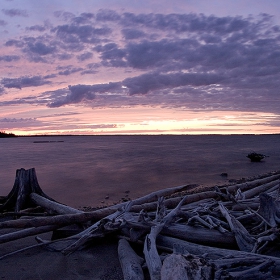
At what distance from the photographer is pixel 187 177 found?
62.8 ft

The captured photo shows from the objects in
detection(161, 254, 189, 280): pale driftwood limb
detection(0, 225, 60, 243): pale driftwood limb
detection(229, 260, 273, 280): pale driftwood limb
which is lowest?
detection(0, 225, 60, 243): pale driftwood limb

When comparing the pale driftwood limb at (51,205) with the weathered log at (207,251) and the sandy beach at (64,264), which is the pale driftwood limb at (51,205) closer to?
the sandy beach at (64,264)

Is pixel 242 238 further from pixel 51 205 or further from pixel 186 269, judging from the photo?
pixel 51 205

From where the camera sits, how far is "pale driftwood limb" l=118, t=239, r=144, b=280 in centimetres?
377

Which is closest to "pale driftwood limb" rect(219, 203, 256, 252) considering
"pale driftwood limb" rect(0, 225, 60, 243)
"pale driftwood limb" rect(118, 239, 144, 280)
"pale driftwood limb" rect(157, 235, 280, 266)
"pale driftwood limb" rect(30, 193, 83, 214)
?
"pale driftwood limb" rect(157, 235, 280, 266)

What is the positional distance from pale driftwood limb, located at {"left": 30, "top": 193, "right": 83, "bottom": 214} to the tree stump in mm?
213

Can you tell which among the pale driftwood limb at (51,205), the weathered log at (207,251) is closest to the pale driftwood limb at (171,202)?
the pale driftwood limb at (51,205)

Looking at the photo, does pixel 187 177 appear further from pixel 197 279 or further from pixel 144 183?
pixel 197 279

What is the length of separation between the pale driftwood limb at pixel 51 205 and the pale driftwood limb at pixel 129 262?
2.20m

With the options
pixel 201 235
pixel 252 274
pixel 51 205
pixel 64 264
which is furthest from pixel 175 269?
pixel 51 205

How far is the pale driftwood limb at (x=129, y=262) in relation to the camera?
3.77 metres

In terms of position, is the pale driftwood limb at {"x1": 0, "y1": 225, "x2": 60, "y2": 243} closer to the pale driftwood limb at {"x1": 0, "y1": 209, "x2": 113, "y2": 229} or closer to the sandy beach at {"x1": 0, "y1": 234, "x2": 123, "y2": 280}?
the pale driftwood limb at {"x1": 0, "y1": 209, "x2": 113, "y2": 229}

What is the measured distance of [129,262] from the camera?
4102 mm

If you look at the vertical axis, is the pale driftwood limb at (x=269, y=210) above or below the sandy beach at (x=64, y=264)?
above
